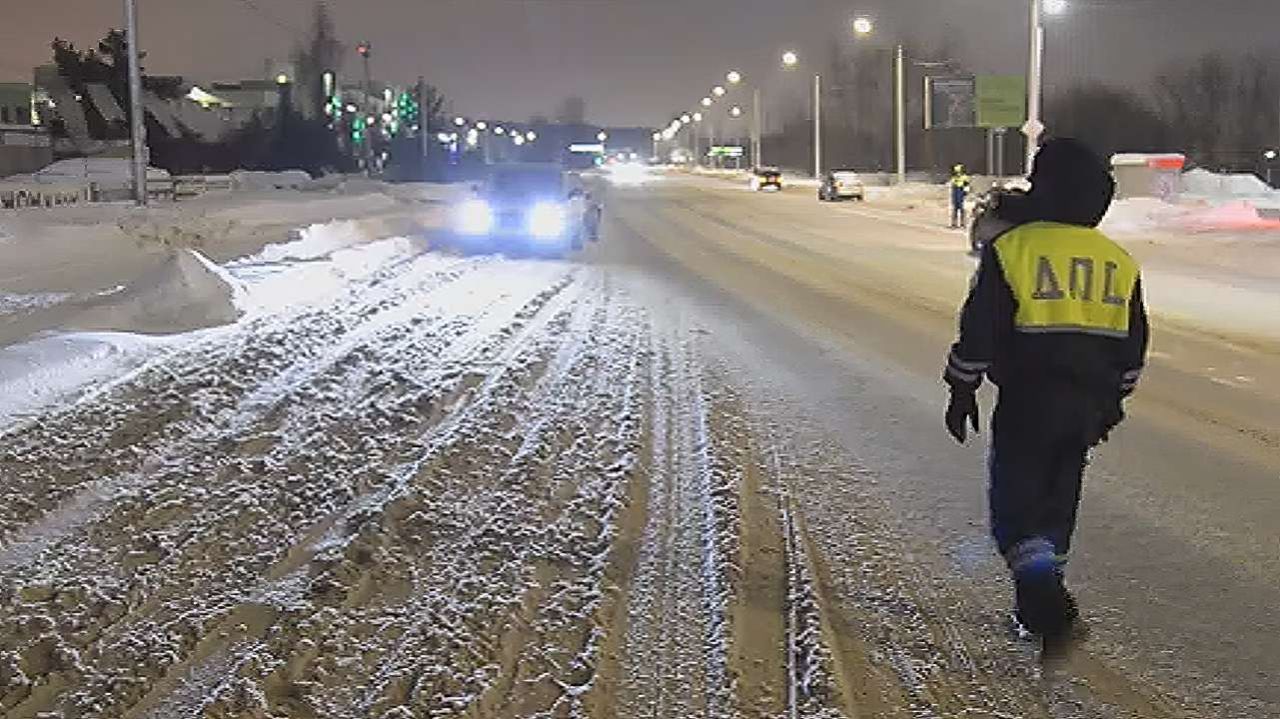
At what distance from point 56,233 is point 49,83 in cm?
9213

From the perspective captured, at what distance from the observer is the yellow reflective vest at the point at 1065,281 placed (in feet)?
16.7

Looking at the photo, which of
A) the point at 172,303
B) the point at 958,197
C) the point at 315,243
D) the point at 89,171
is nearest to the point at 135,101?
the point at 315,243

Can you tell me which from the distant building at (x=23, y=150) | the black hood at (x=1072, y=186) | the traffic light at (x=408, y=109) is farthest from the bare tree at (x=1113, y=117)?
the black hood at (x=1072, y=186)

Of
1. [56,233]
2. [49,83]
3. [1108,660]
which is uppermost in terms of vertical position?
[49,83]

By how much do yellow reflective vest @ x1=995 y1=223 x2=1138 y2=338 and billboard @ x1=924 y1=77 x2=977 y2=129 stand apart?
212ft

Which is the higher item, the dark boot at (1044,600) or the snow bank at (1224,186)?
the snow bank at (1224,186)

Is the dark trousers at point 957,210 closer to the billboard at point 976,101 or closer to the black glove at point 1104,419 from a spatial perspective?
the billboard at point 976,101

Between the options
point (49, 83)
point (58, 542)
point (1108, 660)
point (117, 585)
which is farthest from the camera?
point (49, 83)

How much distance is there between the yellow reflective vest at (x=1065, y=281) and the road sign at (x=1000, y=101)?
61498 mm

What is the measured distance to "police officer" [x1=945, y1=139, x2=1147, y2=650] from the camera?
5.09m

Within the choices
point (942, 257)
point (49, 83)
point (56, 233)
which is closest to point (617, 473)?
point (56, 233)

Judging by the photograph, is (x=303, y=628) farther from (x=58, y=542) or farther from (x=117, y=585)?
(x=58, y=542)

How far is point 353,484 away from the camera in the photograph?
770cm

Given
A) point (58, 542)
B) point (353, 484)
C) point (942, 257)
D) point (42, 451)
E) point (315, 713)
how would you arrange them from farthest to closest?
point (942, 257) → point (42, 451) → point (353, 484) → point (58, 542) → point (315, 713)
